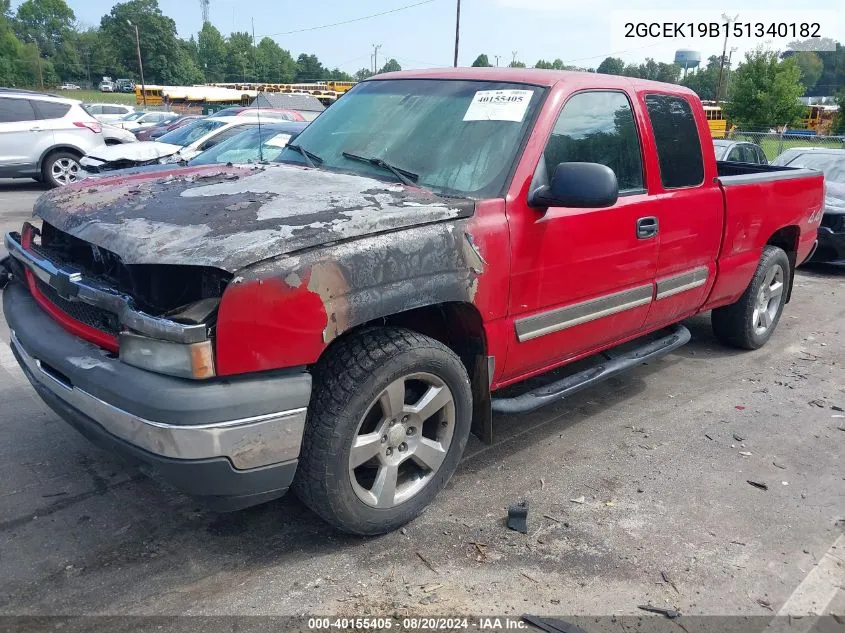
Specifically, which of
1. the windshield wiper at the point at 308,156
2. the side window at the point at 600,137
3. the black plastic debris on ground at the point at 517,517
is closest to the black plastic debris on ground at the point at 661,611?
the black plastic debris on ground at the point at 517,517

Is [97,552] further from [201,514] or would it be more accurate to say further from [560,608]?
[560,608]

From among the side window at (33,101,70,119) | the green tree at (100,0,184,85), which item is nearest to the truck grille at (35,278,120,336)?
the side window at (33,101,70,119)

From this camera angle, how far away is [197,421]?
→ 7.66ft

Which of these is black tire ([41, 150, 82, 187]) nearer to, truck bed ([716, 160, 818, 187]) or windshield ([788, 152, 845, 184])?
truck bed ([716, 160, 818, 187])

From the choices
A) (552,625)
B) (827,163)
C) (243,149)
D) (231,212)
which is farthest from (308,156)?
(827,163)

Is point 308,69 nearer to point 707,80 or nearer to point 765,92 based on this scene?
point 707,80

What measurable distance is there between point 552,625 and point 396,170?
2.11m

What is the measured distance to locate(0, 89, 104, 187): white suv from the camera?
13.1 metres

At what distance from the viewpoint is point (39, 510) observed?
10.2ft

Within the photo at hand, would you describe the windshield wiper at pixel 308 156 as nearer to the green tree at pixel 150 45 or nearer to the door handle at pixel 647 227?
the door handle at pixel 647 227

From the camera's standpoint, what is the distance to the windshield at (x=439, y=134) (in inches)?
132

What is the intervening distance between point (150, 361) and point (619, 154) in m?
2.70

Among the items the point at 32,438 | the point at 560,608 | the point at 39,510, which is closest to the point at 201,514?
the point at 39,510

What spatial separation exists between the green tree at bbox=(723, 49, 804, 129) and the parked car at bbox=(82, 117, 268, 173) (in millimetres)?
23053
